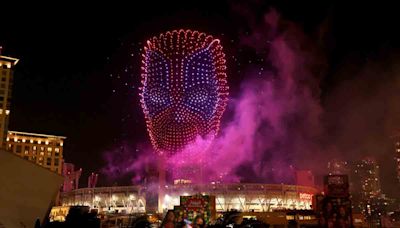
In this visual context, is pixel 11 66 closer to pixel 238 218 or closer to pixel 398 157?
pixel 238 218

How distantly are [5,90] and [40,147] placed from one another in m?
31.1

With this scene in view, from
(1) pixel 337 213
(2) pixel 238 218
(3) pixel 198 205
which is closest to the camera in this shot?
(2) pixel 238 218

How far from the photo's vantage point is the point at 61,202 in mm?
112812

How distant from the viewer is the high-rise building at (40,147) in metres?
105

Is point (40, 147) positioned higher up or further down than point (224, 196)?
higher up

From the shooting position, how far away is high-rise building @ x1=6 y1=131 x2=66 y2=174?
344ft

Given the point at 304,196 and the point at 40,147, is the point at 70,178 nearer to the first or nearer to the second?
the point at 40,147

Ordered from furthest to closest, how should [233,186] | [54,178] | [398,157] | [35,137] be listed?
1. [398,157]
2. [35,137]
3. [233,186]
4. [54,178]

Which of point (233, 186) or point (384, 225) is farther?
point (233, 186)

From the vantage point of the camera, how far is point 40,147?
354 ft

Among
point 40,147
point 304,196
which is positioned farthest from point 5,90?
point 304,196

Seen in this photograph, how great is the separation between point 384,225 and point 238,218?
16.6 m

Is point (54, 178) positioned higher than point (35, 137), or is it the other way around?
point (35, 137)

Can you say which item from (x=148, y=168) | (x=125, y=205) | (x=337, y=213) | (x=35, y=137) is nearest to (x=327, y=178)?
(x=337, y=213)
